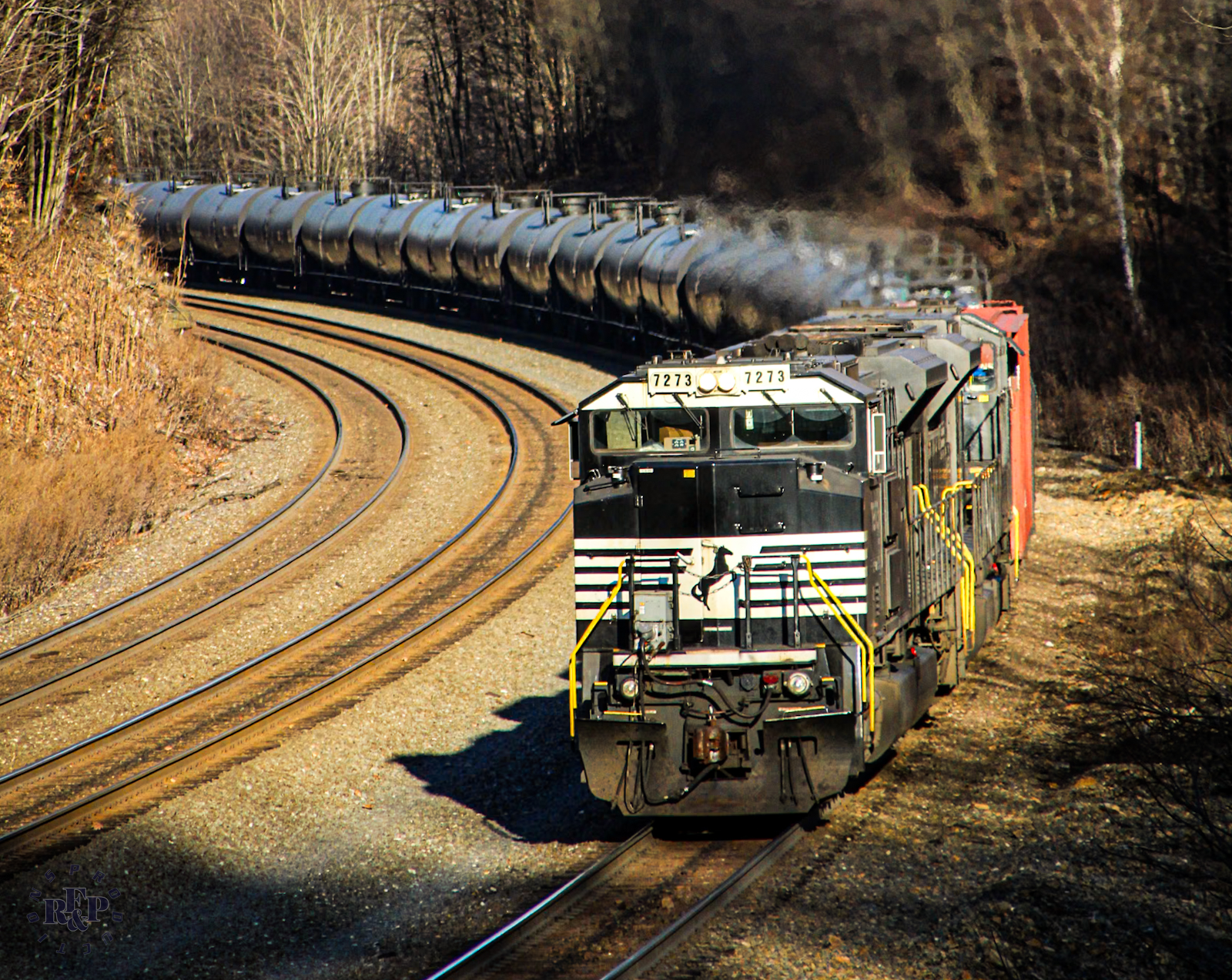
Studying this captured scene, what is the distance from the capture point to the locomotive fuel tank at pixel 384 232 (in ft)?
137

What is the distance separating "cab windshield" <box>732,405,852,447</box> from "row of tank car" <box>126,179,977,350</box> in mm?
11880

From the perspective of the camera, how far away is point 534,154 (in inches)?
2611

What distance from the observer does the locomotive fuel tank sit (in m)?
41.9

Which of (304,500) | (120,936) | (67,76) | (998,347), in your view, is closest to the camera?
(120,936)

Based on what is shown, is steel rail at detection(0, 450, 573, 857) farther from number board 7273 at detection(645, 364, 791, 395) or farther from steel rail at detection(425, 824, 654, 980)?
number board 7273 at detection(645, 364, 791, 395)

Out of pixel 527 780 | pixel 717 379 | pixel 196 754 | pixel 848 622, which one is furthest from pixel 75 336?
pixel 848 622

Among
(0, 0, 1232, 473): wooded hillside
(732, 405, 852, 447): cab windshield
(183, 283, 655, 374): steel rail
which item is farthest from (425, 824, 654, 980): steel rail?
(183, 283, 655, 374): steel rail

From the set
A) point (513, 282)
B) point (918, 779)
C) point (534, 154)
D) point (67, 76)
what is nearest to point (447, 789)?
point (918, 779)

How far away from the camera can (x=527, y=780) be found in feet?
36.7

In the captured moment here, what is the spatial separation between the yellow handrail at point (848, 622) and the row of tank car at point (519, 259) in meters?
12.4

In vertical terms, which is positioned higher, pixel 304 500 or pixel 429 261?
pixel 429 261

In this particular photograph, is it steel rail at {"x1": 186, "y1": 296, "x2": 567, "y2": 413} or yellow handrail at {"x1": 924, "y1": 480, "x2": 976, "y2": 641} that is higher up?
steel rail at {"x1": 186, "y1": 296, "x2": 567, "y2": 413}

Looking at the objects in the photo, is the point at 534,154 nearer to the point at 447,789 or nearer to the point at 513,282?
the point at 513,282

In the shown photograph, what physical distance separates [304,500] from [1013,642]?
1252 centimetres
